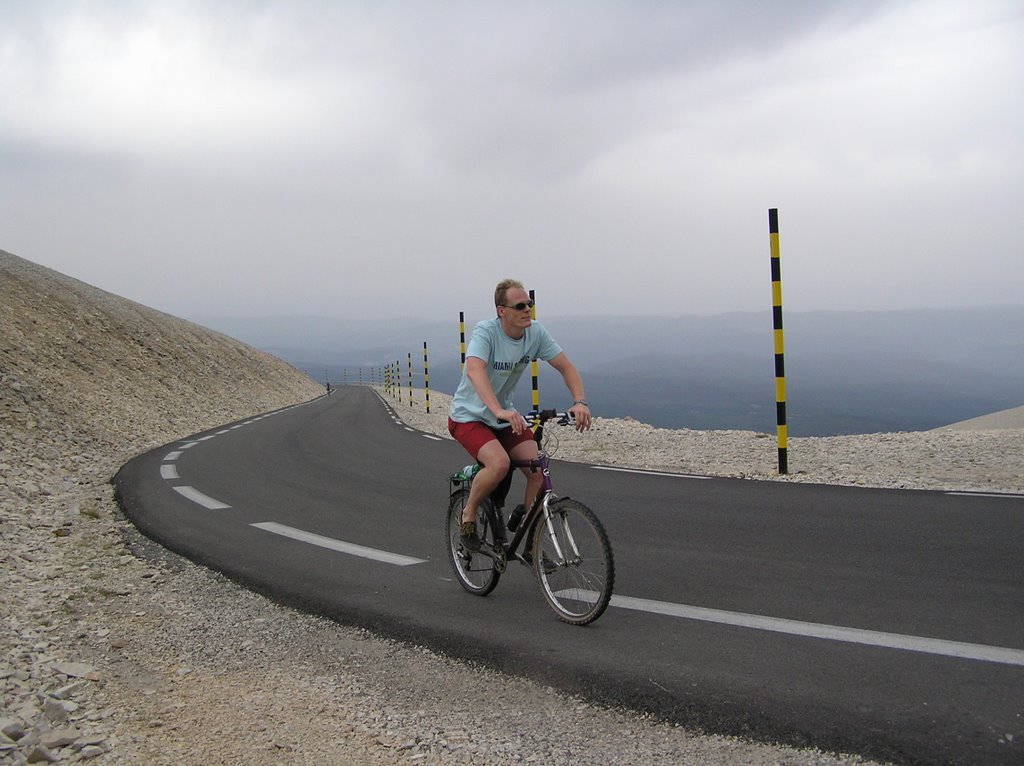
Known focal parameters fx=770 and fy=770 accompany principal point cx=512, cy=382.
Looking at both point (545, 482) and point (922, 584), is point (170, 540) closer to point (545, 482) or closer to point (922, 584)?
point (545, 482)

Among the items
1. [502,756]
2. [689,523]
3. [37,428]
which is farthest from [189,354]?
[502,756]

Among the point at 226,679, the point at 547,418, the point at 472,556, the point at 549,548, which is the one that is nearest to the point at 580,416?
the point at 547,418

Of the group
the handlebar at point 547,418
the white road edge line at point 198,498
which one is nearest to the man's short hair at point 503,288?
the handlebar at point 547,418

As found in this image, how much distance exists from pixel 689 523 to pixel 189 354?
33682 millimetres

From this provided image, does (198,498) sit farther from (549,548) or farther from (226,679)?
(549,548)

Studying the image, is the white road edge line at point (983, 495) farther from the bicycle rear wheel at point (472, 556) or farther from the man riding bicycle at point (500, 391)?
the bicycle rear wheel at point (472, 556)

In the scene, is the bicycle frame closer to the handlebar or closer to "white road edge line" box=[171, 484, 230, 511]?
the handlebar

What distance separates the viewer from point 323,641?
158 inches

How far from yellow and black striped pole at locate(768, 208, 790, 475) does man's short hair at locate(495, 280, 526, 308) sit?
5690mm

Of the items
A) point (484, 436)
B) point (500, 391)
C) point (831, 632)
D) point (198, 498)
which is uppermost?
point (500, 391)

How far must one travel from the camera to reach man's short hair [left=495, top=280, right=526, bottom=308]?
14.1ft

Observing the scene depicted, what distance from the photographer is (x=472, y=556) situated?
4688 millimetres

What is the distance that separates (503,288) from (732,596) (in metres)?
2.14

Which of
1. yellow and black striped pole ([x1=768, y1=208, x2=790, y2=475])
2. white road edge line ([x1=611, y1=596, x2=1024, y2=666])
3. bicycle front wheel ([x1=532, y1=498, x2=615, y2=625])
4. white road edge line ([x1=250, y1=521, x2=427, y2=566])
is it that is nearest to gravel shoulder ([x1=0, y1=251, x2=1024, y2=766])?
yellow and black striped pole ([x1=768, y1=208, x2=790, y2=475])
